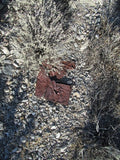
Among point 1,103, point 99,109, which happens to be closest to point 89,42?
point 99,109

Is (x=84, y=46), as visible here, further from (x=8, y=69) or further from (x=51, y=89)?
(x=8, y=69)

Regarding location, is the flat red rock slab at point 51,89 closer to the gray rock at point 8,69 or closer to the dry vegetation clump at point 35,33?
the dry vegetation clump at point 35,33

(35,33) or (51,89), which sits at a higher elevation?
(35,33)

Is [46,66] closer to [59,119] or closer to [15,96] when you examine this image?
[15,96]

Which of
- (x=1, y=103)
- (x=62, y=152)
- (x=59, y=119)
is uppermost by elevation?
(x=1, y=103)

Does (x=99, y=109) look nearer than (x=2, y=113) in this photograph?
No

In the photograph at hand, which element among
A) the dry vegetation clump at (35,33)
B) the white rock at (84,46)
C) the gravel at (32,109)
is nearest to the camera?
the gravel at (32,109)

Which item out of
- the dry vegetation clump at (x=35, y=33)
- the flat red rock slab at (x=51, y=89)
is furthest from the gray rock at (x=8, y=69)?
the flat red rock slab at (x=51, y=89)

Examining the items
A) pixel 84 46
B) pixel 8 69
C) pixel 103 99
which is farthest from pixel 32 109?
pixel 84 46
